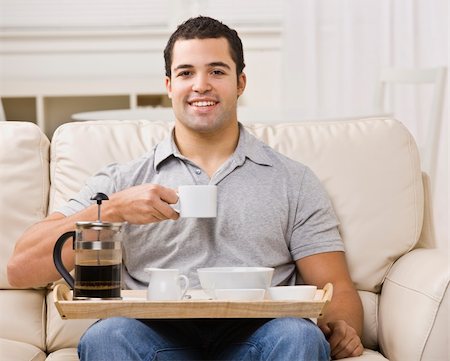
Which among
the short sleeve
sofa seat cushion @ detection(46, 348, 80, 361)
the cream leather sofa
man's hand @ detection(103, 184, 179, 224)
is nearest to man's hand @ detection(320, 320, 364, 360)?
the cream leather sofa

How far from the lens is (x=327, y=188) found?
235cm

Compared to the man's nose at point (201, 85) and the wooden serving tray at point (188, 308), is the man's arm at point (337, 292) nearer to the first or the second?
the wooden serving tray at point (188, 308)

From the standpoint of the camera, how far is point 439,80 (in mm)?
3990

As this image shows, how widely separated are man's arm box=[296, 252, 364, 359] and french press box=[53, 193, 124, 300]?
543 millimetres

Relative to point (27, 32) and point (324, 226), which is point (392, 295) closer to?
point (324, 226)

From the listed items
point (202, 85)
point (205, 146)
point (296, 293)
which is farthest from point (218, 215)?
point (296, 293)

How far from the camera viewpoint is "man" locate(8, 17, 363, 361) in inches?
78.4

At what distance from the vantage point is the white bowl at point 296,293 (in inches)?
69.7

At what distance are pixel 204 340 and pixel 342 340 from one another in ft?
1.06

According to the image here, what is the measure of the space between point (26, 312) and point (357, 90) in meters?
3.16

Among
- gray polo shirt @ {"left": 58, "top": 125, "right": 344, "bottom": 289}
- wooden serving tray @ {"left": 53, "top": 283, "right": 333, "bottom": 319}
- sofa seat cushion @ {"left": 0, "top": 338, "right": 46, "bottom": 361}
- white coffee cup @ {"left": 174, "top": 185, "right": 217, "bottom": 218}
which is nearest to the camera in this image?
wooden serving tray @ {"left": 53, "top": 283, "right": 333, "bottom": 319}

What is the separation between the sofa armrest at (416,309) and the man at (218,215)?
9 cm

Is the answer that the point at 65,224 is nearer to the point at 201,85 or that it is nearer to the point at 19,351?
the point at 19,351

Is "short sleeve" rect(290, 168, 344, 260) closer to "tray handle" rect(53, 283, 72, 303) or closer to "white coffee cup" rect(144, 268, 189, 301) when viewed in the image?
"white coffee cup" rect(144, 268, 189, 301)
